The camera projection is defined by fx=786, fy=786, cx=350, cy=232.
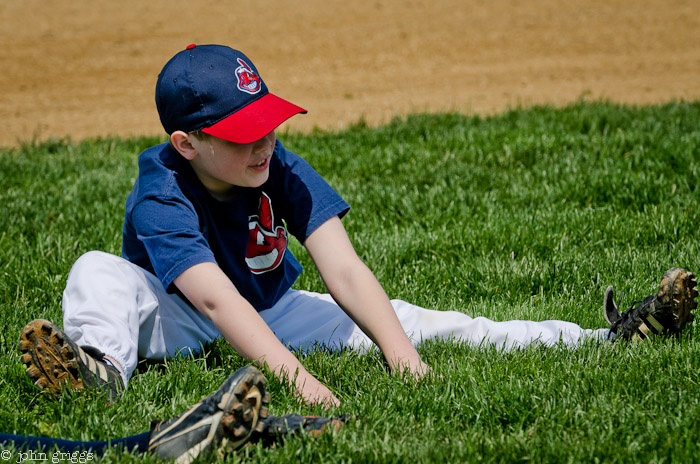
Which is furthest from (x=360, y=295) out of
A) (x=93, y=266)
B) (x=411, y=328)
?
(x=93, y=266)

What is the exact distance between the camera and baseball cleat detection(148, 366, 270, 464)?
6.38 feet

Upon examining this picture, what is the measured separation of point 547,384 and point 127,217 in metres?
1.52

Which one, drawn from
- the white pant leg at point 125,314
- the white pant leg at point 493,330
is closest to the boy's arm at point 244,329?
the white pant leg at point 125,314

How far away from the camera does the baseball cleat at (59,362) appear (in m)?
2.22

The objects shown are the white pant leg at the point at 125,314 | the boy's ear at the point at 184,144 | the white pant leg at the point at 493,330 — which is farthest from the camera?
the white pant leg at the point at 493,330

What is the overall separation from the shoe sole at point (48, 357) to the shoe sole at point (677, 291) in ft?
6.26

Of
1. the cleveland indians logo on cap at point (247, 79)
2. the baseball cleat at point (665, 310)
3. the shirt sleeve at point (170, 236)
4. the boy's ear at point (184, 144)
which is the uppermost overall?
the cleveland indians logo on cap at point (247, 79)

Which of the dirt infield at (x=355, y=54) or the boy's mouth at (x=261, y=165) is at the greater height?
the boy's mouth at (x=261, y=165)

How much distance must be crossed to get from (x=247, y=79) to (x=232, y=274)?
697 mm

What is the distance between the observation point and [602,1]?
14016mm


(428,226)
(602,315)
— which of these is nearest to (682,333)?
(602,315)

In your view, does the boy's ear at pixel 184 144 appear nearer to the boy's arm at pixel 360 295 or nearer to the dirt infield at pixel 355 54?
the boy's arm at pixel 360 295

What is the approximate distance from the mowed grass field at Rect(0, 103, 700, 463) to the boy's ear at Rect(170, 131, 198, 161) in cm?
70

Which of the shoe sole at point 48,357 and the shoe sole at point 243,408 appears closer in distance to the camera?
A: the shoe sole at point 243,408
